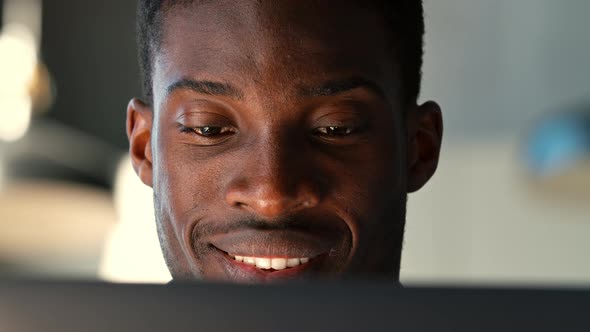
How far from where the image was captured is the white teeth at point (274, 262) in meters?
0.28

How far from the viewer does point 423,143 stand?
342mm

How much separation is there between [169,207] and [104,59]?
1.79 m

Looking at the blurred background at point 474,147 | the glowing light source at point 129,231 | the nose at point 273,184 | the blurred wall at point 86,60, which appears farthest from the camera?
the blurred wall at point 86,60

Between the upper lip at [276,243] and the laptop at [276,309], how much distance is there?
17cm

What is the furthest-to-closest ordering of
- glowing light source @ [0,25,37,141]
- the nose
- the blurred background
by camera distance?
the blurred background < glowing light source @ [0,25,37,141] < the nose

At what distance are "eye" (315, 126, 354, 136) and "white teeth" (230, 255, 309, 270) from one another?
3cm

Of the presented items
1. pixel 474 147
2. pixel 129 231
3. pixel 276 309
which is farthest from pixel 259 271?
pixel 474 147

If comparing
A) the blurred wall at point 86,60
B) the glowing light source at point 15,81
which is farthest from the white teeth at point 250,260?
the blurred wall at point 86,60

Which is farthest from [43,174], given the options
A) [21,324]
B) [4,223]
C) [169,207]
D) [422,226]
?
[21,324]

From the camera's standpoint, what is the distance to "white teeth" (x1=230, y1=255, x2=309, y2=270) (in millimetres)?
281

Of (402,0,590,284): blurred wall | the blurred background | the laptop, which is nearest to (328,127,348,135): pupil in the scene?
the laptop

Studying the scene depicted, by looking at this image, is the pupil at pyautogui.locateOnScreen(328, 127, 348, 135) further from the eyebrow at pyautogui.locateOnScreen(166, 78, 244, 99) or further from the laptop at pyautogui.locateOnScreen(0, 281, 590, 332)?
the laptop at pyautogui.locateOnScreen(0, 281, 590, 332)

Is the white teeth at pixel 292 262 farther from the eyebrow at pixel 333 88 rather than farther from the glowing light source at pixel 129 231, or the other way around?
the glowing light source at pixel 129 231

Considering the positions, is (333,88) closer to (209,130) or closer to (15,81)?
(209,130)
